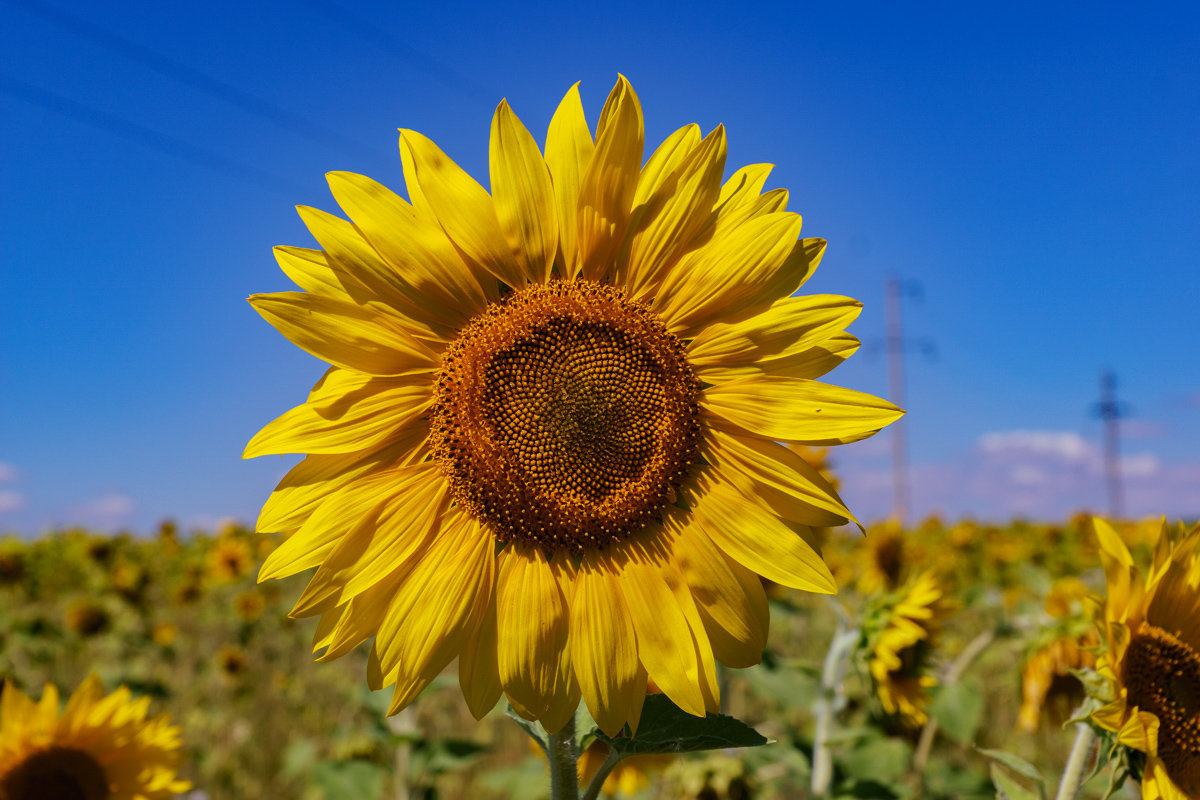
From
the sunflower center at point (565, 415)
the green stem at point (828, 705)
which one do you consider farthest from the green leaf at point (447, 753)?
the sunflower center at point (565, 415)

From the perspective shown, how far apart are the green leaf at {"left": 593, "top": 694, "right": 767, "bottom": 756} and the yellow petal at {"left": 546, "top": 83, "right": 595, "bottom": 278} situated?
936 millimetres

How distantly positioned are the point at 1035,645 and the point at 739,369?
225 centimetres

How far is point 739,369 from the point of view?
162 centimetres

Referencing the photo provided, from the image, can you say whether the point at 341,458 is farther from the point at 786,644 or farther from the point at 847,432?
the point at 786,644

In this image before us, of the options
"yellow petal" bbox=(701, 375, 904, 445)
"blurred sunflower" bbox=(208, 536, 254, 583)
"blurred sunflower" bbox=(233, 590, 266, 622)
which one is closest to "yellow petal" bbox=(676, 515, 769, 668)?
"yellow petal" bbox=(701, 375, 904, 445)

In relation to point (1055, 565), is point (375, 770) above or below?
below

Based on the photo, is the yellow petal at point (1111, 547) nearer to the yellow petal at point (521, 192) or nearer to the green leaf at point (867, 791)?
the green leaf at point (867, 791)

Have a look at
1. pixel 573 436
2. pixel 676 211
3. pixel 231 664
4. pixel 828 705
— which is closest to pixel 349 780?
pixel 828 705

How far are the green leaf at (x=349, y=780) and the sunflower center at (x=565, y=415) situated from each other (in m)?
2.31

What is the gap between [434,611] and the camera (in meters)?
1.52

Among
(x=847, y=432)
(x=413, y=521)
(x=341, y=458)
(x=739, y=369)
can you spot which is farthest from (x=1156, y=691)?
(x=341, y=458)

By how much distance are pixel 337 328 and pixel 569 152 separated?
1.81ft

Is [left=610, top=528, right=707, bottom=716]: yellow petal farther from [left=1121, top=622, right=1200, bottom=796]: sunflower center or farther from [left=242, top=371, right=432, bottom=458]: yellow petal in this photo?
[left=1121, top=622, right=1200, bottom=796]: sunflower center

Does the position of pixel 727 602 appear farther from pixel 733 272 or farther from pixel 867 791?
pixel 867 791
